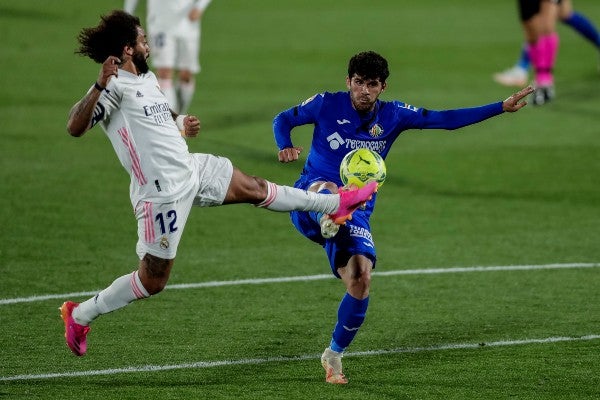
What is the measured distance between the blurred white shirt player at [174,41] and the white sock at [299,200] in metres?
8.08

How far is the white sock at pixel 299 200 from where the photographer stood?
7.47 m

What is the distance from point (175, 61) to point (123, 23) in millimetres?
9296

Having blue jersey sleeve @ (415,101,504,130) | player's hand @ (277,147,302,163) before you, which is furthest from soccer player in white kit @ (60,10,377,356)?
blue jersey sleeve @ (415,101,504,130)

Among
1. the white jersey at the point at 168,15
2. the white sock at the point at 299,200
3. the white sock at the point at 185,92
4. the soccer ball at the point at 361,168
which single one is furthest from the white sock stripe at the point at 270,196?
the white sock at the point at 185,92

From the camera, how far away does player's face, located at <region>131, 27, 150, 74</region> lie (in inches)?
284

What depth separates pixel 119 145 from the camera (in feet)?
23.5

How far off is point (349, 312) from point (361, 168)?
2.99ft

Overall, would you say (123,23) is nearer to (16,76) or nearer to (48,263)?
(48,263)

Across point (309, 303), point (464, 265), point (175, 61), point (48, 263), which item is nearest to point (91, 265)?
point (48, 263)

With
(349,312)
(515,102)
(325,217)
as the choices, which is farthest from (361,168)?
(515,102)

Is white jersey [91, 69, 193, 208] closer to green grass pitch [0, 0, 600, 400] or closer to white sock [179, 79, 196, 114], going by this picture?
A: green grass pitch [0, 0, 600, 400]

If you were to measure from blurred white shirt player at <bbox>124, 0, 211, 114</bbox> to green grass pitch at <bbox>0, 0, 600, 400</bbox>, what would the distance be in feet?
2.47

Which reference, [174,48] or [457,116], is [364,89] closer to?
[457,116]

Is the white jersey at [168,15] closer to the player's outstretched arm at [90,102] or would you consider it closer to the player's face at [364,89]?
the player's face at [364,89]
